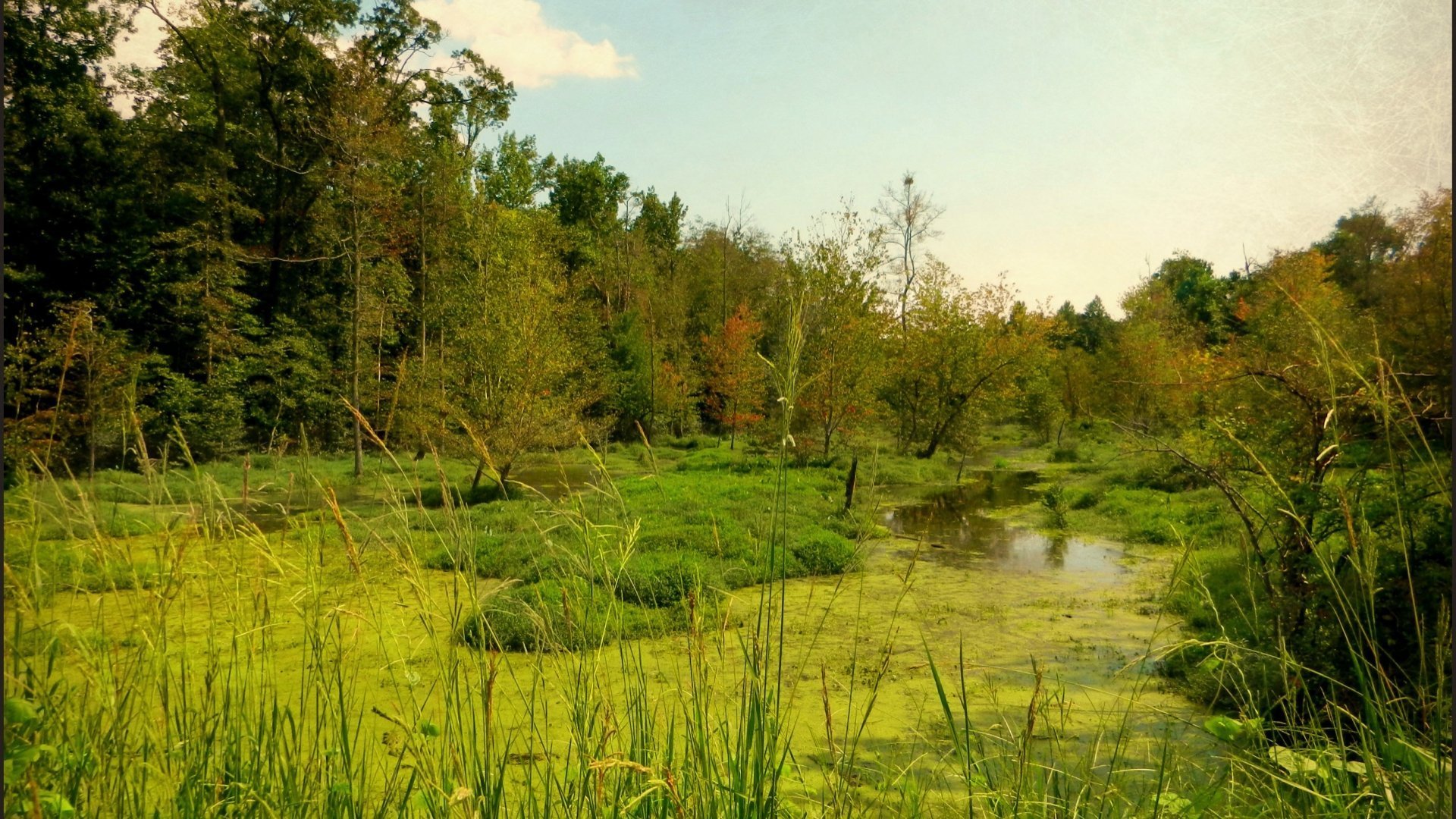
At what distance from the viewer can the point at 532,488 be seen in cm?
200

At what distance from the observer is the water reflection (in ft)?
26.9

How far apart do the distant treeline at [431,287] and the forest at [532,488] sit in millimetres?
36

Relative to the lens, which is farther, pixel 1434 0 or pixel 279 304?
pixel 279 304

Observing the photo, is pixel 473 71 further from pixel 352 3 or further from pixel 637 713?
pixel 637 713

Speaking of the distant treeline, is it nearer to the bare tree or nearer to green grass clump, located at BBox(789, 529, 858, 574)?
the bare tree

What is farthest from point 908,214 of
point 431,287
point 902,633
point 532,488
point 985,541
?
point 431,287

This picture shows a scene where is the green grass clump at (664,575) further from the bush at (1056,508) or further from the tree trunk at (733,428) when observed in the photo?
the bush at (1056,508)

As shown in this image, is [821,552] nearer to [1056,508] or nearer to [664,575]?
[664,575]

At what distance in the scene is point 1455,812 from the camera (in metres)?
1.35

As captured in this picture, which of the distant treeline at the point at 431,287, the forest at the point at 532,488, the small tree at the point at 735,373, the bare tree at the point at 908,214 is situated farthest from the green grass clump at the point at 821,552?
the bare tree at the point at 908,214

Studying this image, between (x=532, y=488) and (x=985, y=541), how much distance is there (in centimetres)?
854

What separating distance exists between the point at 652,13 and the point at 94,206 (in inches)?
105

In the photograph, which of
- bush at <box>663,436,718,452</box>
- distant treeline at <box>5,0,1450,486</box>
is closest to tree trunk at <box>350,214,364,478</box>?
distant treeline at <box>5,0,1450,486</box>

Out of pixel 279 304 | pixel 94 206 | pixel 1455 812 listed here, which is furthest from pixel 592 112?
pixel 279 304
